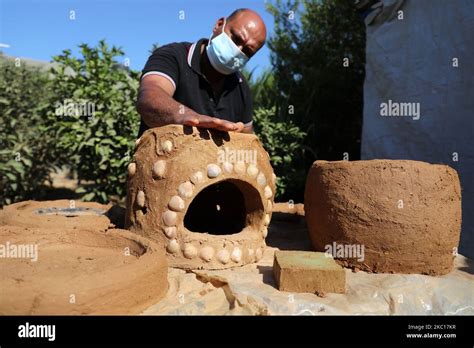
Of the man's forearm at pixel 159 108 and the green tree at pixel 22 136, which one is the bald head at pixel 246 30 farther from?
the green tree at pixel 22 136

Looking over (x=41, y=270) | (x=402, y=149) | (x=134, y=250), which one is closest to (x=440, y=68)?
(x=402, y=149)

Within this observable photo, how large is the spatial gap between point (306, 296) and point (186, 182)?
1.07 meters

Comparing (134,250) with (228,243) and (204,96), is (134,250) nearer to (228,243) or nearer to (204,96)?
(228,243)

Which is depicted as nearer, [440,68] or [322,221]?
[322,221]

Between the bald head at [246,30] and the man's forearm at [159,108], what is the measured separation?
0.74 metres

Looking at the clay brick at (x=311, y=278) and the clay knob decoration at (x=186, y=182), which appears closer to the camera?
the clay brick at (x=311, y=278)

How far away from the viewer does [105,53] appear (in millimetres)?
6273

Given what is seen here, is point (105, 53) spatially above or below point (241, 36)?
above

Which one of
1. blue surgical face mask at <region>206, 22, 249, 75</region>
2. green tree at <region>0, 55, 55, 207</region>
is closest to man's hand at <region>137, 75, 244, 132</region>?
blue surgical face mask at <region>206, 22, 249, 75</region>

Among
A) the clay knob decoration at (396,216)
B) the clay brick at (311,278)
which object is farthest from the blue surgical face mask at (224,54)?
the clay brick at (311,278)

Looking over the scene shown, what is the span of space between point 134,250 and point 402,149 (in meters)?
4.14

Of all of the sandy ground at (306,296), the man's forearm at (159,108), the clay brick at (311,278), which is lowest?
the sandy ground at (306,296)

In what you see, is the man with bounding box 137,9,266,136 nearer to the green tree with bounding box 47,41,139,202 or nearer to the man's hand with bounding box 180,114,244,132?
the man's hand with bounding box 180,114,244,132

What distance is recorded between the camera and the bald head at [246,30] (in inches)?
131
